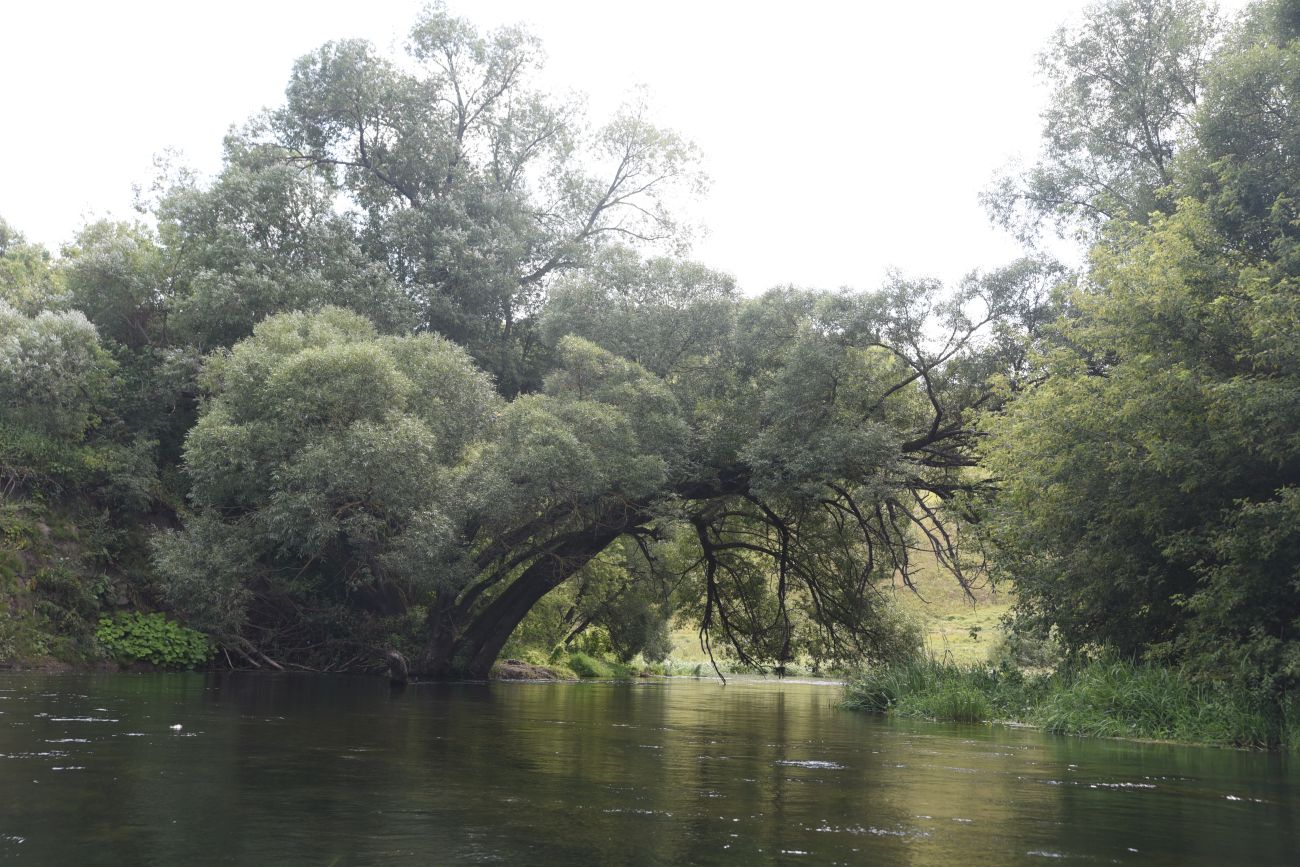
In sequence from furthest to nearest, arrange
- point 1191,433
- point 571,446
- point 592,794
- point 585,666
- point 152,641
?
1. point 585,666
2. point 152,641
3. point 571,446
4. point 1191,433
5. point 592,794

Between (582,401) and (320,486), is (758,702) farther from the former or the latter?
(320,486)

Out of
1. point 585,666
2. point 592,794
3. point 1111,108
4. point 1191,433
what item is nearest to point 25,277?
point 585,666

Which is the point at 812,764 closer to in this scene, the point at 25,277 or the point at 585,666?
the point at 585,666

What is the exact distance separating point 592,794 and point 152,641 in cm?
2786

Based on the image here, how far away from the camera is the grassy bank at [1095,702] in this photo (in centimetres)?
1494

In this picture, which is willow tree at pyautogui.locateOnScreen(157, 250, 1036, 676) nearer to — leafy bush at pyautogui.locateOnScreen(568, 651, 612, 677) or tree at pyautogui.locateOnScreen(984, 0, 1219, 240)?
tree at pyautogui.locateOnScreen(984, 0, 1219, 240)

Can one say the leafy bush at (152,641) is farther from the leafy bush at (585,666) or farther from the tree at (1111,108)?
the tree at (1111,108)

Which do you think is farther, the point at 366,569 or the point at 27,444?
the point at 27,444

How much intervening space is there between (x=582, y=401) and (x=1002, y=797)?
20113 millimetres

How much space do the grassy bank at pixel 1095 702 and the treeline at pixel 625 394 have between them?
58cm

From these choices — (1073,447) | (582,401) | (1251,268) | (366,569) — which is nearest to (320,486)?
(366,569)

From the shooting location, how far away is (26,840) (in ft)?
17.9

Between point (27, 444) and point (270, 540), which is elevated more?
point (27, 444)

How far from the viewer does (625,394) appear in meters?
27.7
